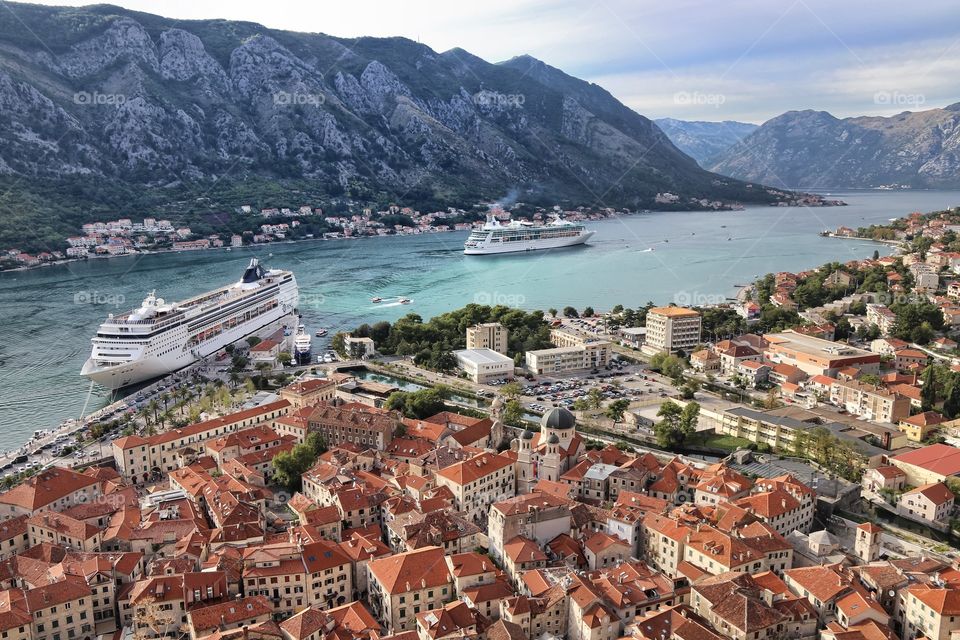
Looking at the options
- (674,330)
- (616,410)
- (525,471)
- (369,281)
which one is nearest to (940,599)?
(525,471)

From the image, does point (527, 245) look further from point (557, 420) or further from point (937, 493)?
point (937, 493)

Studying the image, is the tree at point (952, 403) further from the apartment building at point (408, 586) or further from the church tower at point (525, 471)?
the apartment building at point (408, 586)

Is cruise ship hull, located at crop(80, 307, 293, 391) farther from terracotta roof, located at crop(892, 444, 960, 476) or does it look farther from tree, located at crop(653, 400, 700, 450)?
terracotta roof, located at crop(892, 444, 960, 476)

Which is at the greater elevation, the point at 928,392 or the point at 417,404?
the point at 928,392

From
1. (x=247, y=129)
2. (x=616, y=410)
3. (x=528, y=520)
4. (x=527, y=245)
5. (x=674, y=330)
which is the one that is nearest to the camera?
(x=528, y=520)

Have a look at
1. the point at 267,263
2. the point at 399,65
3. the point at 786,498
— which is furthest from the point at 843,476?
the point at 399,65

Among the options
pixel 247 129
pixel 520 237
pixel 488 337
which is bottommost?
pixel 488 337

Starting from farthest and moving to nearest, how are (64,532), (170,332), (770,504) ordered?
1. (170,332)
2. (770,504)
3. (64,532)
